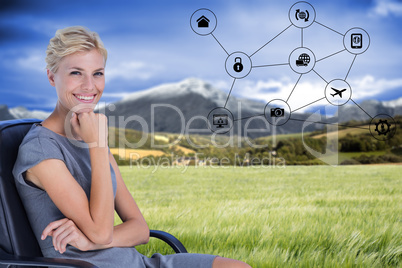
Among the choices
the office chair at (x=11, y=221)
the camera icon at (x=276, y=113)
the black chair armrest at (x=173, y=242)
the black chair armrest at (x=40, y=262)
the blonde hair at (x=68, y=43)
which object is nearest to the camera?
the black chair armrest at (x=40, y=262)

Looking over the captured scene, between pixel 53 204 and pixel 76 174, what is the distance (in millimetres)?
136

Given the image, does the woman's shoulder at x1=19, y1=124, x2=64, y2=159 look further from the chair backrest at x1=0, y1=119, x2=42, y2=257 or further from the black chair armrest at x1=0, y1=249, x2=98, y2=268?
the black chair armrest at x1=0, y1=249, x2=98, y2=268

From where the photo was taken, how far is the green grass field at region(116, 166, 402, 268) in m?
3.31

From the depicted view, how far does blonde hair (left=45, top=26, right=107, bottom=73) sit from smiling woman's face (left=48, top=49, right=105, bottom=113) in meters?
0.02

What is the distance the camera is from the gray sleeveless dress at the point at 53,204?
154 cm

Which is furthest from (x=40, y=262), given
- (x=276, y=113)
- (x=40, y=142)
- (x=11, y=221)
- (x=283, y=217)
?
(x=276, y=113)

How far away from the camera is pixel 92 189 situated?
4.91ft

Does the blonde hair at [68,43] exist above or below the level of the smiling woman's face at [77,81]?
above

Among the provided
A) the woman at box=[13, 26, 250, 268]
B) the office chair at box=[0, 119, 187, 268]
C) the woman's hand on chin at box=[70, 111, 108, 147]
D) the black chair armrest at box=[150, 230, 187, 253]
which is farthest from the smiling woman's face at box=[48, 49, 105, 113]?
the black chair armrest at box=[150, 230, 187, 253]

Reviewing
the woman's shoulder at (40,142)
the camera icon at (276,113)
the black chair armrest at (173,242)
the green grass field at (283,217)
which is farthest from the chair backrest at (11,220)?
the camera icon at (276,113)

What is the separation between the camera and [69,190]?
1468mm

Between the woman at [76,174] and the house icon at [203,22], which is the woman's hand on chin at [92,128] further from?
the house icon at [203,22]

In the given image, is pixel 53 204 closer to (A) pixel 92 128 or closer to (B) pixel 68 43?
(A) pixel 92 128

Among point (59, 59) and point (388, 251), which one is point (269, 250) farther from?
point (59, 59)
